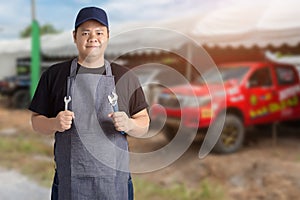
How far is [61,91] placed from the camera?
130cm

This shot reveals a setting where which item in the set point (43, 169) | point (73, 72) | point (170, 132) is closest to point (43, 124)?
point (73, 72)

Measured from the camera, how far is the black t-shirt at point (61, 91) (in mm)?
1304

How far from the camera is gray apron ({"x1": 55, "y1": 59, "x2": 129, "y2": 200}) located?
1.26 m

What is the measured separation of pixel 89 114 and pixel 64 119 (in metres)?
0.09

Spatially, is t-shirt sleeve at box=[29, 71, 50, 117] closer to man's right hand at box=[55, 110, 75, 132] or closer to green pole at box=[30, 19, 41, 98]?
man's right hand at box=[55, 110, 75, 132]

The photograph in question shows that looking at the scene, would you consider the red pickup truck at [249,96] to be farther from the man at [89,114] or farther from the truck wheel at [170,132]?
the man at [89,114]

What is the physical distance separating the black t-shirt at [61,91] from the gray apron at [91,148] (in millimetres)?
33

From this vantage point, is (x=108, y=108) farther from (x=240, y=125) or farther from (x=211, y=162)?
(x=240, y=125)

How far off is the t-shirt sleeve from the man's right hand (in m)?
0.13

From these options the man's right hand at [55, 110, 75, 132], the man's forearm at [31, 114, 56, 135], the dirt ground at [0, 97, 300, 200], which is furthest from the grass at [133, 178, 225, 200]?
the man's right hand at [55, 110, 75, 132]

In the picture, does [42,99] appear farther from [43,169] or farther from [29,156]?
[29,156]

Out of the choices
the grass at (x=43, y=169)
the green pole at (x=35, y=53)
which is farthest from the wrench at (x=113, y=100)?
the green pole at (x=35, y=53)

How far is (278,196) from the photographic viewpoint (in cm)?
404

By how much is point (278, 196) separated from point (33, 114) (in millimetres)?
3380
